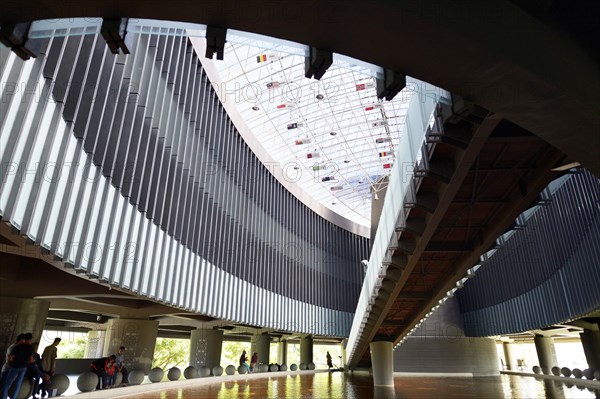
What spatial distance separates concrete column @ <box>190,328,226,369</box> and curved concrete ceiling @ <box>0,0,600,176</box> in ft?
88.1

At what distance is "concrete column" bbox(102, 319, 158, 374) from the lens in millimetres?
20219

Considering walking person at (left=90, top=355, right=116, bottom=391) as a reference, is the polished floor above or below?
below

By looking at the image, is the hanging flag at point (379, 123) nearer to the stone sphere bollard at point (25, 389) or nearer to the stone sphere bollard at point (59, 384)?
the stone sphere bollard at point (59, 384)

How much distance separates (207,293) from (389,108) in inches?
1025

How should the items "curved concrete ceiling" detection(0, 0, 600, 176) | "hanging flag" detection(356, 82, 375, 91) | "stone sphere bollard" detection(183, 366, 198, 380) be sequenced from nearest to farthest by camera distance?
"curved concrete ceiling" detection(0, 0, 600, 176) < "stone sphere bollard" detection(183, 366, 198, 380) < "hanging flag" detection(356, 82, 375, 91)

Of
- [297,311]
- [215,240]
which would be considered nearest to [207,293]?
[215,240]

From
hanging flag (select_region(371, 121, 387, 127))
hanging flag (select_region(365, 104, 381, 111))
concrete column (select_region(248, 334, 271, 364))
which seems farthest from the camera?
hanging flag (select_region(371, 121, 387, 127))

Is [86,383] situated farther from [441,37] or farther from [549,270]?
[549,270]

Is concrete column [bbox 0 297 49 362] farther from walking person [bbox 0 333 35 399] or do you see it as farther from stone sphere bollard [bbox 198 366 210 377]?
stone sphere bollard [bbox 198 366 210 377]

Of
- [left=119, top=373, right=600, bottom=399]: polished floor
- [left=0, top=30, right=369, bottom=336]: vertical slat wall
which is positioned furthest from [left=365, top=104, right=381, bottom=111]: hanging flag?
[left=119, top=373, right=600, bottom=399]: polished floor

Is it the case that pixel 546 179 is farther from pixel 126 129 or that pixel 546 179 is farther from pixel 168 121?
pixel 168 121

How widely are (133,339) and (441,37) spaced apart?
21403 millimetres

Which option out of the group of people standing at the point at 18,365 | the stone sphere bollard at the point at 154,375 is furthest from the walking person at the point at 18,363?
the stone sphere bollard at the point at 154,375

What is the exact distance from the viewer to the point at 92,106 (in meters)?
12.0
